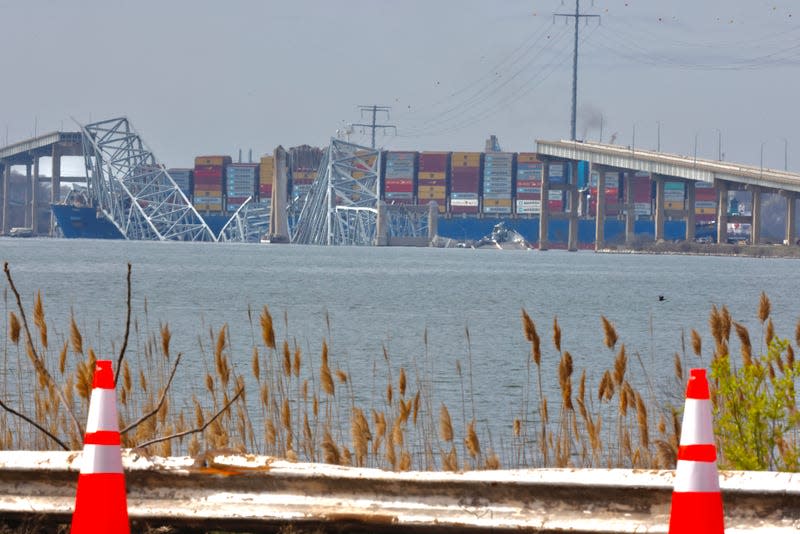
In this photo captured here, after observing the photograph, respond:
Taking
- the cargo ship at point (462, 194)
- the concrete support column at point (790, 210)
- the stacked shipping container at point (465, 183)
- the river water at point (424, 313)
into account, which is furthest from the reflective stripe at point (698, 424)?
the stacked shipping container at point (465, 183)

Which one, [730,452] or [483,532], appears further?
[730,452]

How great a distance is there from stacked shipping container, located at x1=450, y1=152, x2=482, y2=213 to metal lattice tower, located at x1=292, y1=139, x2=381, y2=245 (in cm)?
1174

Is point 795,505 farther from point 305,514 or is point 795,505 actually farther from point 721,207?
point 721,207

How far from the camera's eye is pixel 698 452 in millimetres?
4039

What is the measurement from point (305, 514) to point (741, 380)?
8.37 ft

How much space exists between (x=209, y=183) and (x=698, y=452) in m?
184

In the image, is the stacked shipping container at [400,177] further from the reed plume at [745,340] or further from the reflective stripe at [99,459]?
the reflective stripe at [99,459]

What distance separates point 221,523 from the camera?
5.21m

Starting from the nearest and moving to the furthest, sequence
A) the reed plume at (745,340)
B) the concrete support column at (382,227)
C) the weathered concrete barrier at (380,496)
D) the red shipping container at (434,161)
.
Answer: the weathered concrete barrier at (380,496) < the reed plume at (745,340) < the concrete support column at (382,227) < the red shipping container at (434,161)

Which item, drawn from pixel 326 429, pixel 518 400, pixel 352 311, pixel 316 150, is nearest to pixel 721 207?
pixel 316 150

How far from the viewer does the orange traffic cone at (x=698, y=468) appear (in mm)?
4031

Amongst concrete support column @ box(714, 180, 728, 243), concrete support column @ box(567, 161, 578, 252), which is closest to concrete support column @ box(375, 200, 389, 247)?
concrete support column @ box(567, 161, 578, 252)

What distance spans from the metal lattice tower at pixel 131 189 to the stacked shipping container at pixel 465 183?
31.4 metres

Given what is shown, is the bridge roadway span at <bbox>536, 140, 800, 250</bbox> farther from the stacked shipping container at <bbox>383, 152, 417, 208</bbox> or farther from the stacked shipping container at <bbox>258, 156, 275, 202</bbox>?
the stacked shipping container at <bbox>258, 156, 275, 202</bbox>
